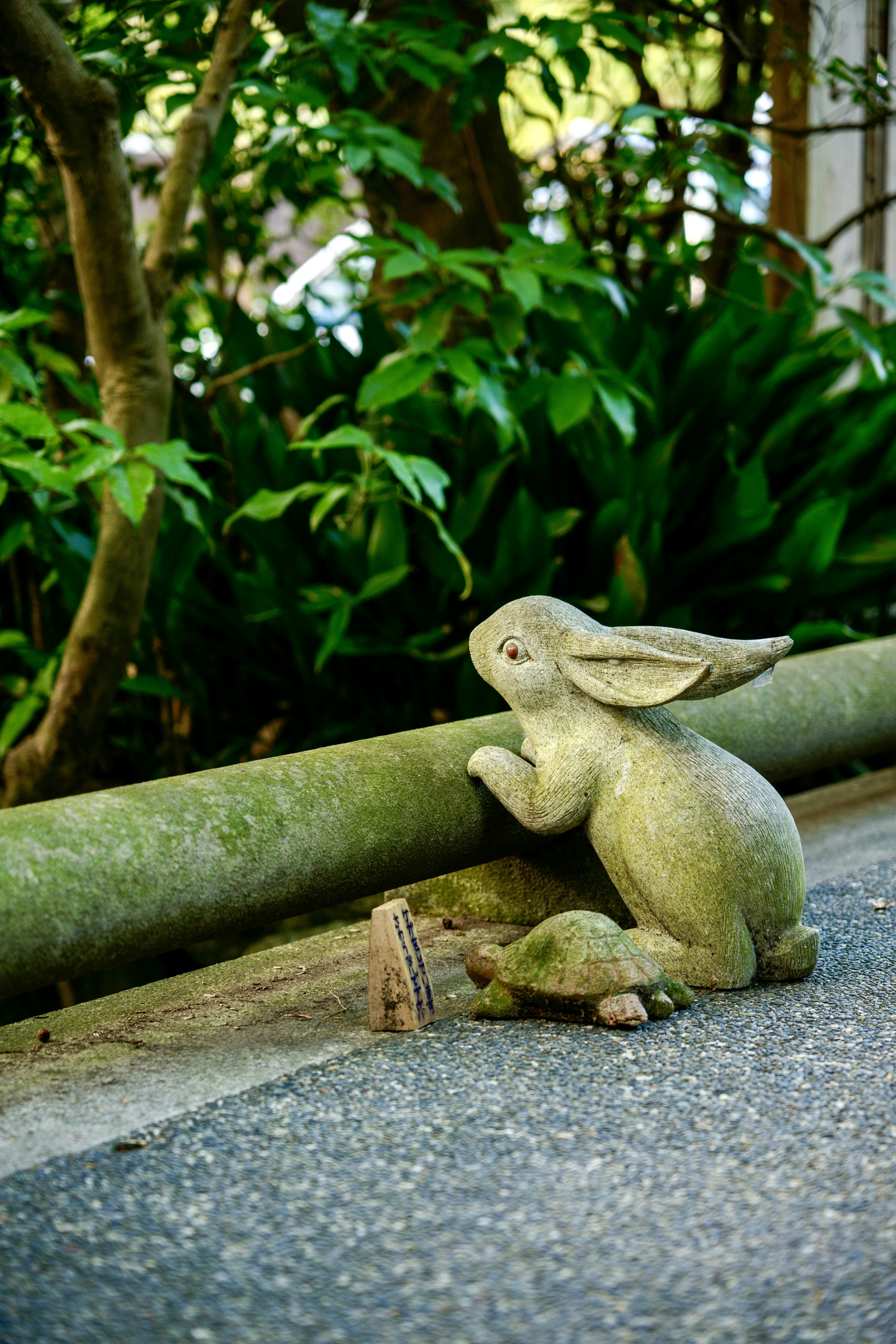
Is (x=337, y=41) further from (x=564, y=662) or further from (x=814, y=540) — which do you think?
(x=814, y=540)

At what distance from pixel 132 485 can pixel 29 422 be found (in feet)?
0.60

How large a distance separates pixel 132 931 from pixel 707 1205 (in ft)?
2.37

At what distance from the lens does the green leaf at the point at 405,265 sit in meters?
2.13

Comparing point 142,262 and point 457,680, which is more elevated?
point 142,262

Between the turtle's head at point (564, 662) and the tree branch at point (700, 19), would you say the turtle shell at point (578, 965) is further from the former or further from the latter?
the tree branch at point (700, 19)

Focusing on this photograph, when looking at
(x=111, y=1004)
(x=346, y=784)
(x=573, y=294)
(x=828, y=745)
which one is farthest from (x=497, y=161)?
(x=111, y=1004)

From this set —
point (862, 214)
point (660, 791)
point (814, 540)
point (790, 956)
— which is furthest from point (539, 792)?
point (862, 214)

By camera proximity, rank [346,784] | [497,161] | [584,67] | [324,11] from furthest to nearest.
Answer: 1. [497,161]
2. [584,67]
3. [324,11]
4. [346,784]

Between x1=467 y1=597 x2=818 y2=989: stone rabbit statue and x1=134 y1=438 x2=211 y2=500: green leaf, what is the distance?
566mm

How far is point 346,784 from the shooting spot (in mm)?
1670

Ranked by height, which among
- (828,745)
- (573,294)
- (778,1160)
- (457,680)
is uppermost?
(573,294)

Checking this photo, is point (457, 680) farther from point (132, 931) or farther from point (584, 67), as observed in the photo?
point (132, 931)

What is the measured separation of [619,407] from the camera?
252cm

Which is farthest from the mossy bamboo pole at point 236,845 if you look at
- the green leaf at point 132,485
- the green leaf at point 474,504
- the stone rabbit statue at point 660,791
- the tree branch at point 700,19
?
the tree branch at point 700,19
